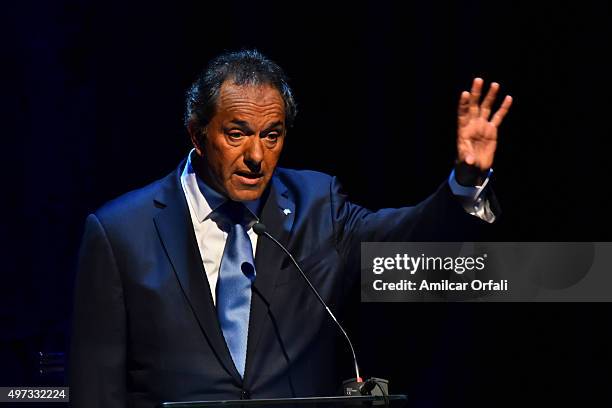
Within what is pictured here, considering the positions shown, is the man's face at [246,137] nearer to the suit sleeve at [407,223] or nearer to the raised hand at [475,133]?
the suit sleeve at [407,223]

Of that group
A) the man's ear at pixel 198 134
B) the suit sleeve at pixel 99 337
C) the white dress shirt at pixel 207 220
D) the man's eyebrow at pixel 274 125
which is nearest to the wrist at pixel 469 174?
the man's eyebrow at pixel 274 125

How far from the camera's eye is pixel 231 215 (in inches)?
112

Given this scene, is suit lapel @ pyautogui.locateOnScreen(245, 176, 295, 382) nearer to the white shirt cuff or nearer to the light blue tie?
the light blue tie

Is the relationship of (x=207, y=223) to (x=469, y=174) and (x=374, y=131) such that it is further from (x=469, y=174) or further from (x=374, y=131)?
(x=374, y=131)

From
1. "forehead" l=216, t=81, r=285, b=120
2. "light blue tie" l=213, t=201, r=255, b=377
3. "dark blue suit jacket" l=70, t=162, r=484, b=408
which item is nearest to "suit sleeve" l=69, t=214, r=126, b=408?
"dark blue suit jacket" l=70, t=162, r=484, b=408

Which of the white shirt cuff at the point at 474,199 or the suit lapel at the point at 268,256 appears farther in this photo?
the suit lapel at the point at 268,256

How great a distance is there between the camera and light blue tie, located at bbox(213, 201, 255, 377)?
2711mm

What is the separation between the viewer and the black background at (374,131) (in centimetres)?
367

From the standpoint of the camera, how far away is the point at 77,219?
387cm

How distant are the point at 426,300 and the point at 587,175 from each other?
0.71m

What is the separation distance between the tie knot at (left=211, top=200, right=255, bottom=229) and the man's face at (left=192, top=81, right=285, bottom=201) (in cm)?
7

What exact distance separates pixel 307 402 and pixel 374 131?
1716 millimetres

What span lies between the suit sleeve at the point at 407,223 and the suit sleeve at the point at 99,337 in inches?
25.2

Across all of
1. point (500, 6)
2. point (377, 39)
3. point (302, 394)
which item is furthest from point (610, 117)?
point (302, 394)
